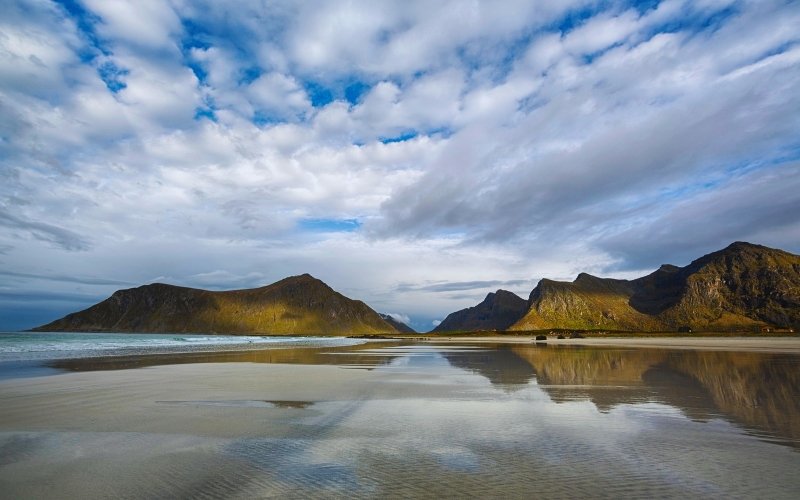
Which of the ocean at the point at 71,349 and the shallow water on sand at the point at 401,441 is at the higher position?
the ocean at the point at 71,349

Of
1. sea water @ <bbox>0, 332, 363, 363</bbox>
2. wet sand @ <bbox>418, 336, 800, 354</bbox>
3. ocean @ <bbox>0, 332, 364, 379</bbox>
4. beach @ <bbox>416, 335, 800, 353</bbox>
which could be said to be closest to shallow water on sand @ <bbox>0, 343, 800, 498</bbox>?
ocean @ <bbox>0, 332, 364, 379</bbox>

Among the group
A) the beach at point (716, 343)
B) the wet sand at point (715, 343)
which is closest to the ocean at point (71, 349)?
the wet sand at point (715, 343)

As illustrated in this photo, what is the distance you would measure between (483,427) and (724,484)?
4774 mm

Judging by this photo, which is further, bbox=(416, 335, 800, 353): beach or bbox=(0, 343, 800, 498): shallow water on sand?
bbox=(416, 335, 800, 353): beach

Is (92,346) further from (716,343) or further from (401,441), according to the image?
(716,343)

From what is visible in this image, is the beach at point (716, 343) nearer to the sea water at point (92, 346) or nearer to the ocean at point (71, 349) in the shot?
the ocean at point (71, 349)

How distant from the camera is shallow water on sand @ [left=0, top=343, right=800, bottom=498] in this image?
20.0 feet

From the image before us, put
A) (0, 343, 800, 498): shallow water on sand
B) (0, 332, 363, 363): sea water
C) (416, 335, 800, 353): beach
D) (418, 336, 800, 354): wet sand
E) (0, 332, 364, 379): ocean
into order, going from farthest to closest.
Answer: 1. (416, 335, 800, 353): beach
2. (418, 336, 800, 354): wet sand
3. (0, 332, 363, 363): sea water
4. (0, 332, 364, 379): ocean
5. (0, 343, 800, 498): shallow water on sand

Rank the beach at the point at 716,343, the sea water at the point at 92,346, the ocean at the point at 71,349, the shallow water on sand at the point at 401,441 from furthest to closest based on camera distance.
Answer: the beach at the point at 716,343 → the sea water at the point at 92,346 → the ocean at the point at 71,349 → the shallow water on sand at the point at 401,441

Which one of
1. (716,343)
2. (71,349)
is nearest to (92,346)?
(71,349)

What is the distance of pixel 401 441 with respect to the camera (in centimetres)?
869

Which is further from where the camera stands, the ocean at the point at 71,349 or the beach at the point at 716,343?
the beach at the point at 716,343

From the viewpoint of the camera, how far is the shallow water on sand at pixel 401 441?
20.0 ft

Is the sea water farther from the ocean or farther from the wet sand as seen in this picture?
the wet sand
